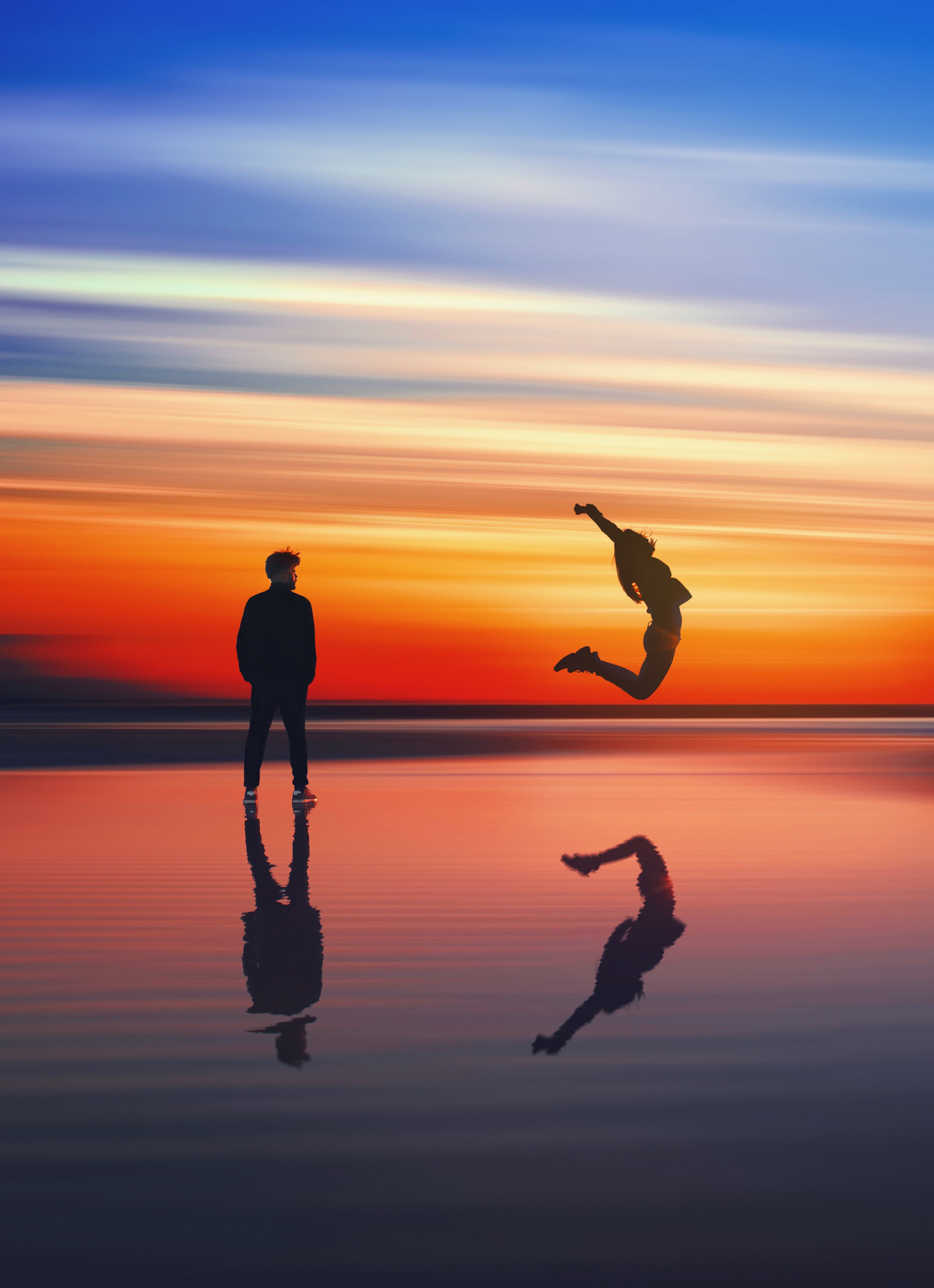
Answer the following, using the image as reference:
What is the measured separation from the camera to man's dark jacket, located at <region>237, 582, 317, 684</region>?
567 inches

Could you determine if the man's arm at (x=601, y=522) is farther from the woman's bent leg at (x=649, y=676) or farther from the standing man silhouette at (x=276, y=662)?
the standing man silhouette at (x=276, y=662)

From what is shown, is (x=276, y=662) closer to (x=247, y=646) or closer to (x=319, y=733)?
(x=247, y=646)

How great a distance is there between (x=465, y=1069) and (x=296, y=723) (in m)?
10.1

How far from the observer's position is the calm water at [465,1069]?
326 centimetres

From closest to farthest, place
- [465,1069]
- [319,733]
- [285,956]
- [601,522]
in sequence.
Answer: [465,1069] < [285,956] < [601,522] < [319,733]

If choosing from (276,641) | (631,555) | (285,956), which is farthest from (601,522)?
(285,956)

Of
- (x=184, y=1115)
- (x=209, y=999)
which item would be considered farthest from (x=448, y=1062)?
(x=209, y=999)

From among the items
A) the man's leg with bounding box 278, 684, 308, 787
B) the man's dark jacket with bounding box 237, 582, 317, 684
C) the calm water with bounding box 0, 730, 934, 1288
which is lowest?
the calm water with bounding box 0, 730, 934, 1288

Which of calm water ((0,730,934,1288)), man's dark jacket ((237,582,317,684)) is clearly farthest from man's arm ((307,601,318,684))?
calm water ((0,730,934,1288))

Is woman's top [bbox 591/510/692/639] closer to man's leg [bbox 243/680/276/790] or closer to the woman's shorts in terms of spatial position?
the woman's shorts

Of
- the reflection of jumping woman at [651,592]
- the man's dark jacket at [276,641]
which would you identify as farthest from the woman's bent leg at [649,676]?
the man's dark jacket at [276,641]

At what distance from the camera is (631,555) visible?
43.7ft

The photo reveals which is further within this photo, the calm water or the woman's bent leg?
the woman's bent leg

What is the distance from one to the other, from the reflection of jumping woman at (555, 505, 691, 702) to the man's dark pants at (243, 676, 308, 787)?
320cm
